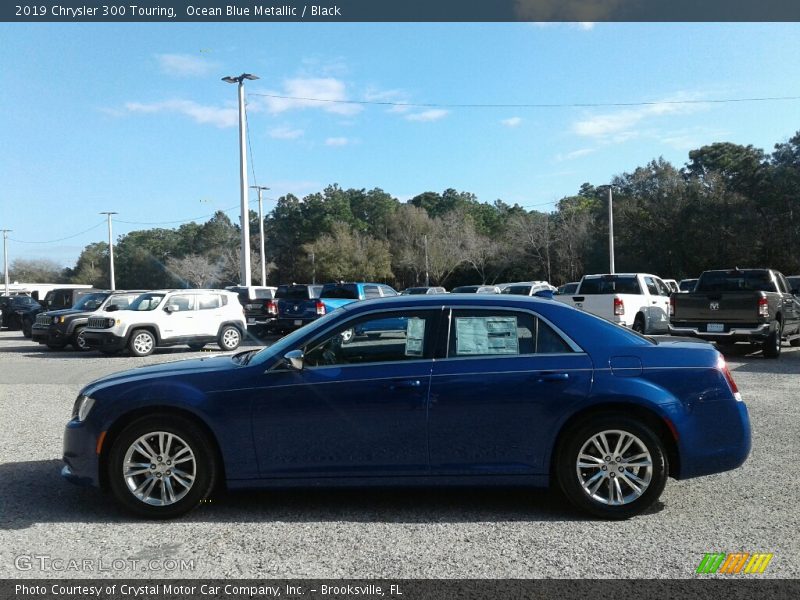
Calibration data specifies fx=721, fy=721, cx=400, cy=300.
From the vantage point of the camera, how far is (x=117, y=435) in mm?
5281

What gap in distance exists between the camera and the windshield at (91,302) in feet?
70.2

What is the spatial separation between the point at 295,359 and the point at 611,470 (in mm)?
2421

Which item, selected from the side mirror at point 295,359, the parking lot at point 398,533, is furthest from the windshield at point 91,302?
the side mirror at point 295,359

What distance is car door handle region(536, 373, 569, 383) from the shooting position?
520 centimetres

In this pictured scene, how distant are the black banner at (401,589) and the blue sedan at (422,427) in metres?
1.10

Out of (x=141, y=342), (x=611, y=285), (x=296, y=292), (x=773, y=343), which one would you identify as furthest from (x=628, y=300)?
(x=141, y=342)

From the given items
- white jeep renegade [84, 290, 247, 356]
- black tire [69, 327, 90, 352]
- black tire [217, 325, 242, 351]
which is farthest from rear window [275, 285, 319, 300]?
black tire [69, 327, 90, 352]

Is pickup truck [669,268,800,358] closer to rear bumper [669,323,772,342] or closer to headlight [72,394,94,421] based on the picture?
rear bumper [669,323,772,342]

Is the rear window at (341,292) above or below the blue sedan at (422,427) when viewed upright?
above

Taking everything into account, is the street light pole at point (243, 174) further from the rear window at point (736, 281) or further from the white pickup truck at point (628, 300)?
the rear window at point (736, 281)

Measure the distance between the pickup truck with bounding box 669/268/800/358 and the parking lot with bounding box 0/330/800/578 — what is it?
913 centimetres

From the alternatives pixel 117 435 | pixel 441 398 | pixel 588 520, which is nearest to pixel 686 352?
pixel 588 520

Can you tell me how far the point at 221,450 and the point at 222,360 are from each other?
85 cm

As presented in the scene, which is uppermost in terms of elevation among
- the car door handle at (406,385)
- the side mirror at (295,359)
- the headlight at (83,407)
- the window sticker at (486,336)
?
the window sticker at (486,336)
